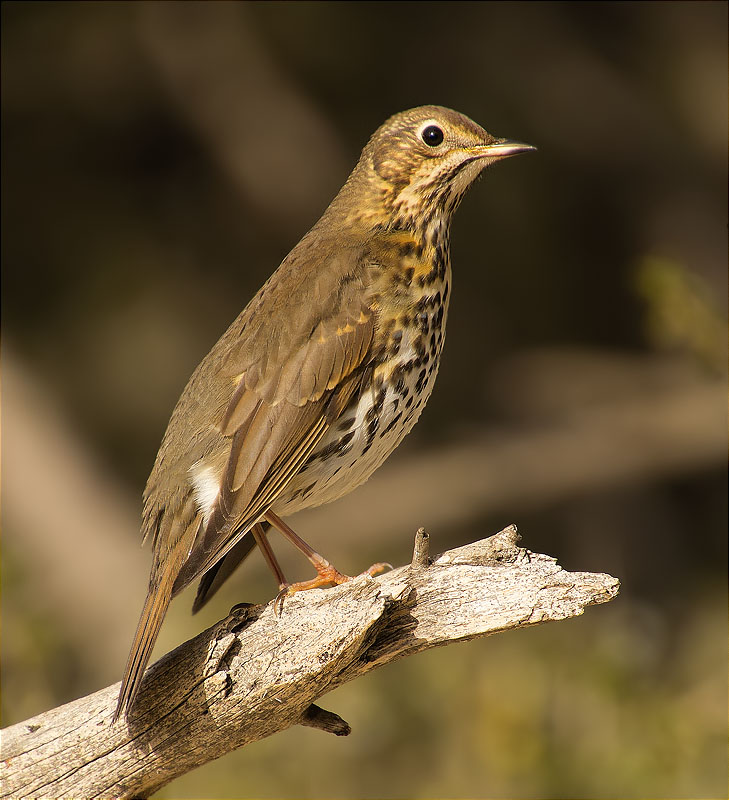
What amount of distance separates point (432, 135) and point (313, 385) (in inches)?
35.9

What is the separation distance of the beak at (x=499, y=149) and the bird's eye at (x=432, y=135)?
0.39ft

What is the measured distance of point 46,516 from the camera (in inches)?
271

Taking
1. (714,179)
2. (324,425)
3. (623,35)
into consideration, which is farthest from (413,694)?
(623,35)

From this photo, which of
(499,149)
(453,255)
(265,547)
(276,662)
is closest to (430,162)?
(499,149)

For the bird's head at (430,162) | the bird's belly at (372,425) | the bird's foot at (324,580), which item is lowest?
the bird's foot at (324,580)

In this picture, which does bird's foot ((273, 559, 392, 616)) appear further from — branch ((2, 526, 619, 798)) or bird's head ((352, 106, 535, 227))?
bird's head ((352, 106, 535, 227))

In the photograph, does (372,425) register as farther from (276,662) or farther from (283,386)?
(276,662)

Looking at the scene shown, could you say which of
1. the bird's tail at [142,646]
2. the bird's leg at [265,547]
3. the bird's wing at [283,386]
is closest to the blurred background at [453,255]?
the bird's leg at [265,547]

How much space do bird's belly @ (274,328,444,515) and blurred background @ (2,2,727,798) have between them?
9.72 ft

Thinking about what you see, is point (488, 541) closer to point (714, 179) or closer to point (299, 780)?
point (299, 780)

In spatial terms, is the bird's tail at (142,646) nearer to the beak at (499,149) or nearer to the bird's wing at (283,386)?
the bird's wing at (283,386)

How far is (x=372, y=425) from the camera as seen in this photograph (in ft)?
9.50

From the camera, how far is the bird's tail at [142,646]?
2.53 meters

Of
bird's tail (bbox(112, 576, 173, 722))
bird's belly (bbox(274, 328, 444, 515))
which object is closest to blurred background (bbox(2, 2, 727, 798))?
bird's belly (bbox(274, 328, 444, 515))
